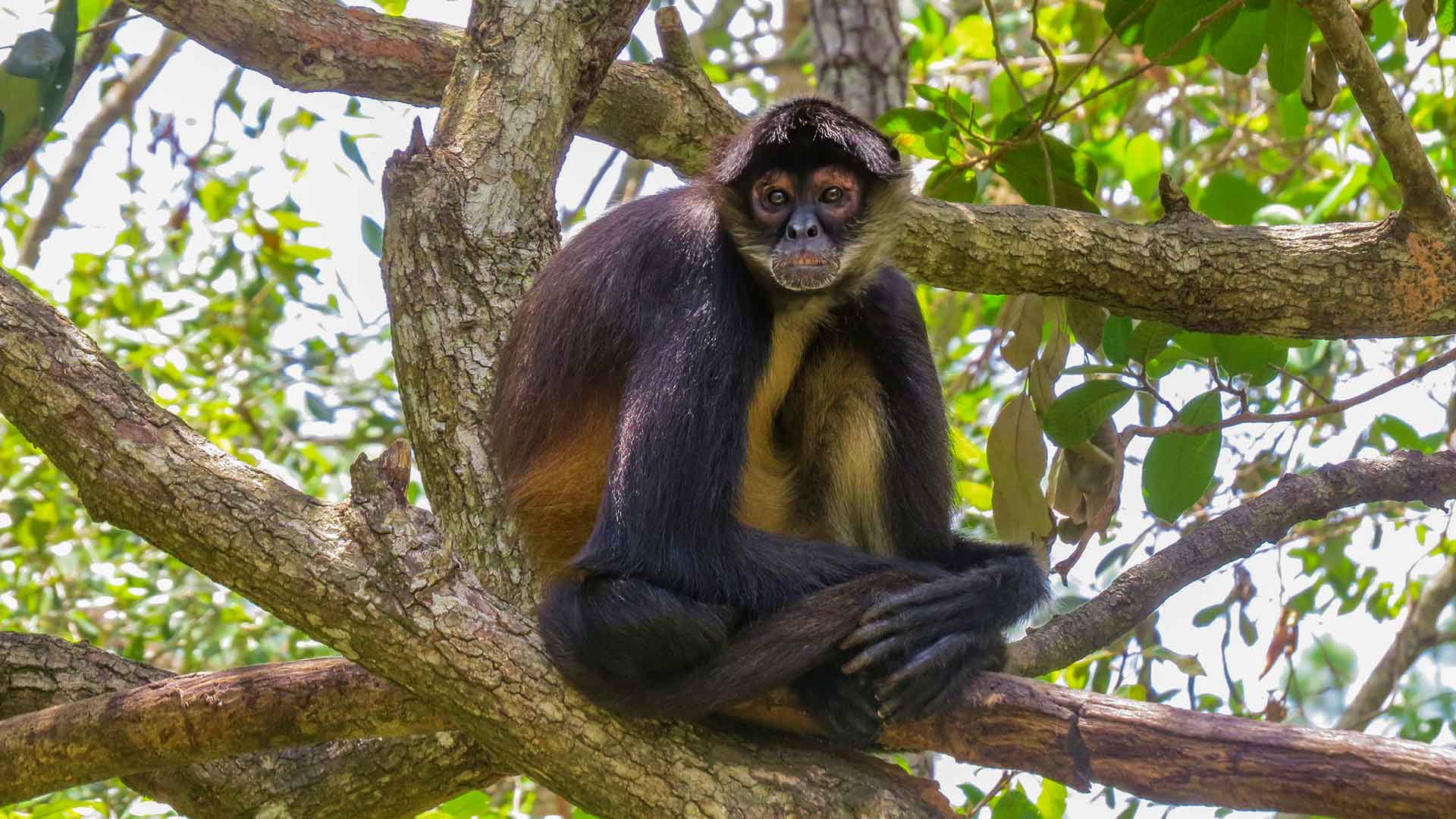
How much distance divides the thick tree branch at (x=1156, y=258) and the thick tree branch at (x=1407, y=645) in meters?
2.98

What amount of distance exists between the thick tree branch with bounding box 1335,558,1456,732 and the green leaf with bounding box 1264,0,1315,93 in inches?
144

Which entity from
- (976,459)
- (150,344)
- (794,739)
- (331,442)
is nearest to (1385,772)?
(794,739)

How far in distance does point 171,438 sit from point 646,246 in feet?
5.29

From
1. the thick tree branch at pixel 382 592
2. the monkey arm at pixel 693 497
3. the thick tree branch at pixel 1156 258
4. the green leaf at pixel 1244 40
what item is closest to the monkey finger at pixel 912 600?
the monkey arm at pixel 693 497

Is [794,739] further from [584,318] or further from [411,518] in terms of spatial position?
[584,318]

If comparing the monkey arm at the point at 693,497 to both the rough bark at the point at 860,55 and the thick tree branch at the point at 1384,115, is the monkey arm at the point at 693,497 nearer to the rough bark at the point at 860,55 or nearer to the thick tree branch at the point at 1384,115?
Answer: the thick tree branch at the point at 1384,115

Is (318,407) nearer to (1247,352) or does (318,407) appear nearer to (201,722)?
(201,722)

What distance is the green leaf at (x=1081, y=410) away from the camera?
4734 mm

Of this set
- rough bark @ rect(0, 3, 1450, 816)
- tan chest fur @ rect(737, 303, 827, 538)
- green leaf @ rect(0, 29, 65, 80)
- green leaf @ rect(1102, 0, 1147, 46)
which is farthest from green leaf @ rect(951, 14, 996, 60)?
rough bark @ rect(0, 3, 1450, 816)

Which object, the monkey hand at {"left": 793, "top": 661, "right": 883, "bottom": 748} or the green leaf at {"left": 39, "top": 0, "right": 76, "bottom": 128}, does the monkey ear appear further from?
the green leaf at {"left": 39, "top": 0, "right": 76, "bottom": 128}

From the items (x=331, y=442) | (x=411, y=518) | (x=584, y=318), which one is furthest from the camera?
(x=331, y=442)

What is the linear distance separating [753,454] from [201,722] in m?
1.92

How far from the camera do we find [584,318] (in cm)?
412

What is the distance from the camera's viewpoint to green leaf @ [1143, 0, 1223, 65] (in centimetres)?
463
